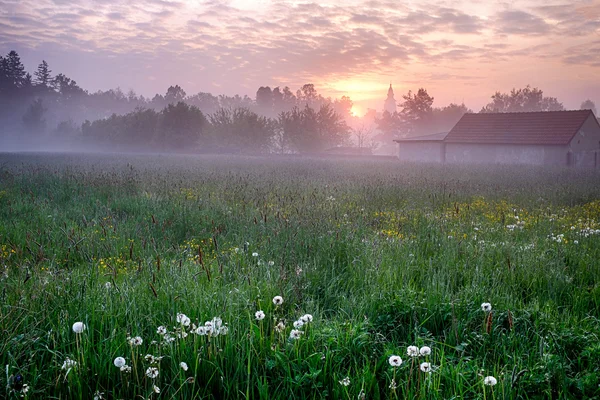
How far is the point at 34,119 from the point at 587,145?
9874 cm

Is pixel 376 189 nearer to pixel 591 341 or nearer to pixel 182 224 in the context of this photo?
pixel 182 224

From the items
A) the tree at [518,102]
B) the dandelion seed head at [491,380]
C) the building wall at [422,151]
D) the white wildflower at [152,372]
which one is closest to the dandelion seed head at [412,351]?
the dandelion seed head at [491,380]

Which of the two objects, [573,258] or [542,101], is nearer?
[573,258]

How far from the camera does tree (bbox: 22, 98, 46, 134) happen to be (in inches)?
3344

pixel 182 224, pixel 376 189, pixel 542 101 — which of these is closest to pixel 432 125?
pixel 542 101

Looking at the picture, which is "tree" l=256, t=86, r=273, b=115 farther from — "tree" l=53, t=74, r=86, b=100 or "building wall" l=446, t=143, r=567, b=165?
"building wall" l=446, t=143, r=567, b=165

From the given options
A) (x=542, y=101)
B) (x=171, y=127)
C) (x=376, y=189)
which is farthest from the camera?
(x=542, y=101)

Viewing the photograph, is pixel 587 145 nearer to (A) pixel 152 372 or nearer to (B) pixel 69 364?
(A) pixel 152 372

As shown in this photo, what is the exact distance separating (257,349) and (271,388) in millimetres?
305

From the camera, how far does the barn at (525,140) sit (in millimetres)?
36406

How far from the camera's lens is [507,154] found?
38844 mm

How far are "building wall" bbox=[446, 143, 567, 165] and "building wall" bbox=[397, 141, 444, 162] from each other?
121 cm

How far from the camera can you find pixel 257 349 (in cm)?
276

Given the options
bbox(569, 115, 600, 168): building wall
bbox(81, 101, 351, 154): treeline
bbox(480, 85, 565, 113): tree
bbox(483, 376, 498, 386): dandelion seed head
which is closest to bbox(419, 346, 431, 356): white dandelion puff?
bbox(483, 376, 498, 386): dandelion seed head
